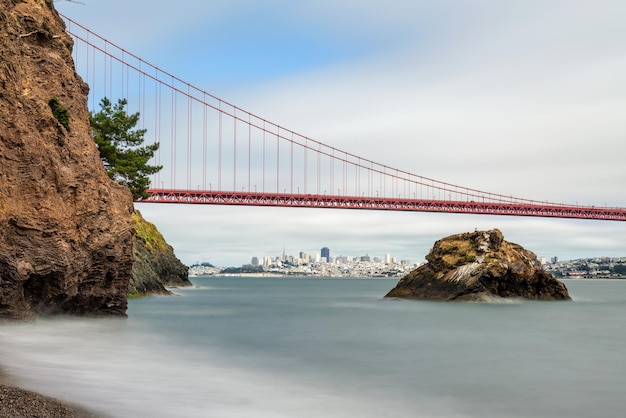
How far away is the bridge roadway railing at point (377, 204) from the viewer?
199 ft

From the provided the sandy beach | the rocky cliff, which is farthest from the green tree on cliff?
the sandy beach

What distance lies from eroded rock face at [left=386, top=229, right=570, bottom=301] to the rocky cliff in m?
17.5

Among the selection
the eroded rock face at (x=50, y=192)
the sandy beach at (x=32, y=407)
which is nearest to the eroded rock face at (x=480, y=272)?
the eroded rock face at (x=50, y=192)

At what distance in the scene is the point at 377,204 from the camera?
69.0 meters

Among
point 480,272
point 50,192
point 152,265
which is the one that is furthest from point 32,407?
point 152,265

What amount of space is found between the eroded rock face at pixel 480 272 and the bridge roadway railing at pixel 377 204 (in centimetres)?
2426

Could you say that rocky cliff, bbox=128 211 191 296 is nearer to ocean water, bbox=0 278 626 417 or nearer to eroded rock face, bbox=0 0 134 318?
ocean water, bbox=0 278 626 417

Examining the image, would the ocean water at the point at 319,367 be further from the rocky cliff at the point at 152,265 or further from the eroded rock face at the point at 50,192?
the rocky cliff at the point at 152,265

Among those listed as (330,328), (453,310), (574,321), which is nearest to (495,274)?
(453,310)

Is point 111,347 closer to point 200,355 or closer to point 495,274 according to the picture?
point 200,355

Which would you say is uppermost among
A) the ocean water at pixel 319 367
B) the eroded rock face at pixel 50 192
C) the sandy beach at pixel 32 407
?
the eroded rock face at pixel 50 192

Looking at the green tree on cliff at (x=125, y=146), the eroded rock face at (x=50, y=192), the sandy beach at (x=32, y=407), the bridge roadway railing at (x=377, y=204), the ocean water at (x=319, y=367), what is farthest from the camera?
the bridge roadway railing at (x=377, y=204)

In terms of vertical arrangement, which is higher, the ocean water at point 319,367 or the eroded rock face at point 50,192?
the eroded rock face at point 50,192

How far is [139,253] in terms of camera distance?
1665 inches
